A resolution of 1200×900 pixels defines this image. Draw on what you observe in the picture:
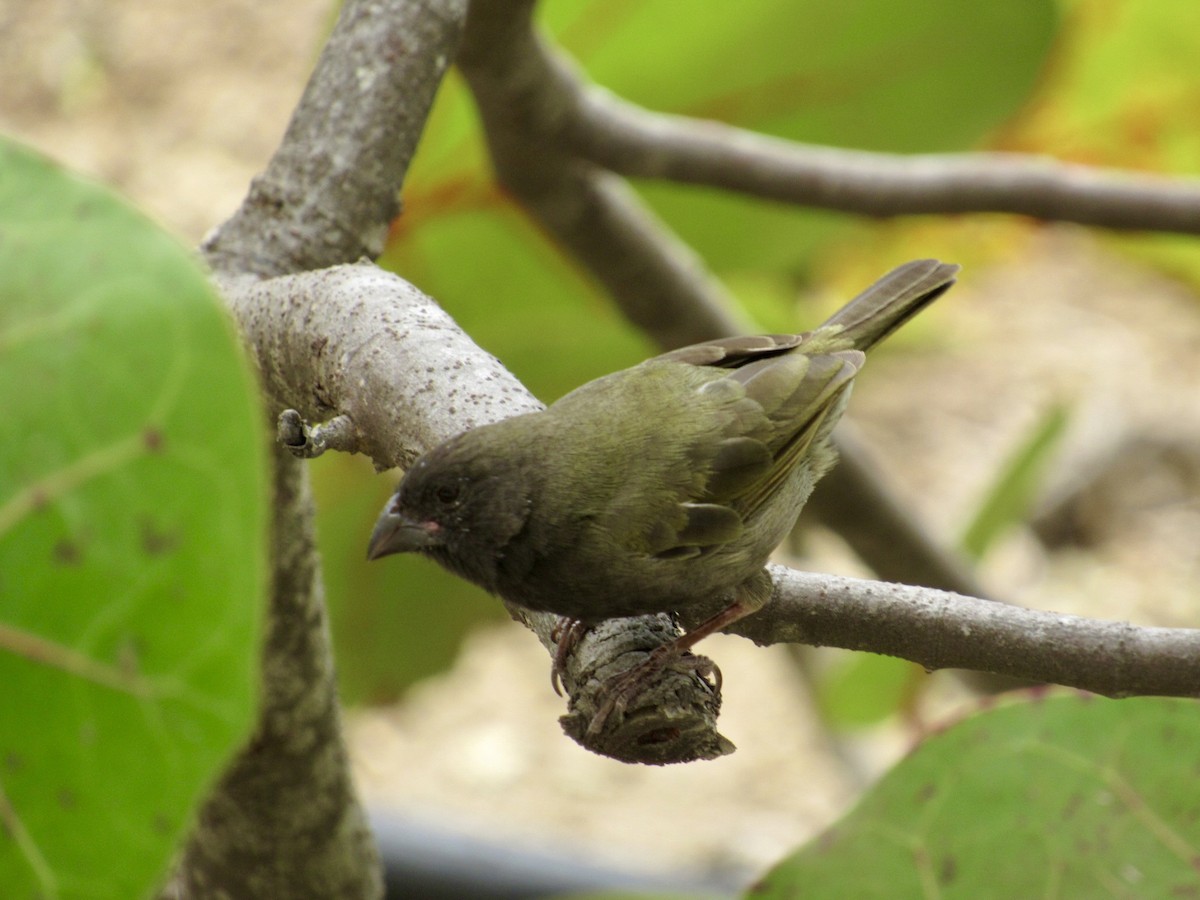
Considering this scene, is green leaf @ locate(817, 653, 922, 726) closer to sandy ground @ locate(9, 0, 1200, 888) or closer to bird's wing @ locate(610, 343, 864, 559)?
bird's wing @ locate(610, 343, 864, 559)

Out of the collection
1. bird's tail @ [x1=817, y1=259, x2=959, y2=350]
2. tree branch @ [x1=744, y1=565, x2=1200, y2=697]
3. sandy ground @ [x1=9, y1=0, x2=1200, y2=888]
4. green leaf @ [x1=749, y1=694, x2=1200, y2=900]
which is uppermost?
tree branch @ [x1=744, y1=565, x2=1200, y2=697]

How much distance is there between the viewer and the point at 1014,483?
9.54 ft

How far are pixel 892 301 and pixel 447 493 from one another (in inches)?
42.6

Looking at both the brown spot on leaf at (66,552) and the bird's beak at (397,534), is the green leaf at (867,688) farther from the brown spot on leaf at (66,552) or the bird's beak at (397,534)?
the brown spot on leaf at (66,552)

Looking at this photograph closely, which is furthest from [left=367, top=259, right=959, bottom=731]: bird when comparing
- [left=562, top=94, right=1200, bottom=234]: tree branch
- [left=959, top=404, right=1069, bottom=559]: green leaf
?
[left=959, top=404, right=1069, bottom=559]: green leaf

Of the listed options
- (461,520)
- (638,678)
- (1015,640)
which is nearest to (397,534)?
(461,520)

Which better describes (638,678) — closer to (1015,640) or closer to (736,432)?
(1015,640)

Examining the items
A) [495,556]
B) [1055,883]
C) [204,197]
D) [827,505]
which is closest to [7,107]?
[204,197]

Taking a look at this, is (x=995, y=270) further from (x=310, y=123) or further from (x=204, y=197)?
(x=310, y=123)

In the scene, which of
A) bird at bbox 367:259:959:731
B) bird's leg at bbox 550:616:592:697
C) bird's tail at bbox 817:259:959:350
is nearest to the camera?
Result: bird's leg at bbox 550:616:592:697

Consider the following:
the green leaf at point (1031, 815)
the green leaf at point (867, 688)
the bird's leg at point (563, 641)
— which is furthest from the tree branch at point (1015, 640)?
the green leaf at point (867, 688)

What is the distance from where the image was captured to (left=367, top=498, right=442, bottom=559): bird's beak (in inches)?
65.6

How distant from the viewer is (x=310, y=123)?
175 centimetres

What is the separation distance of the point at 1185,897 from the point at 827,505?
1.34m
